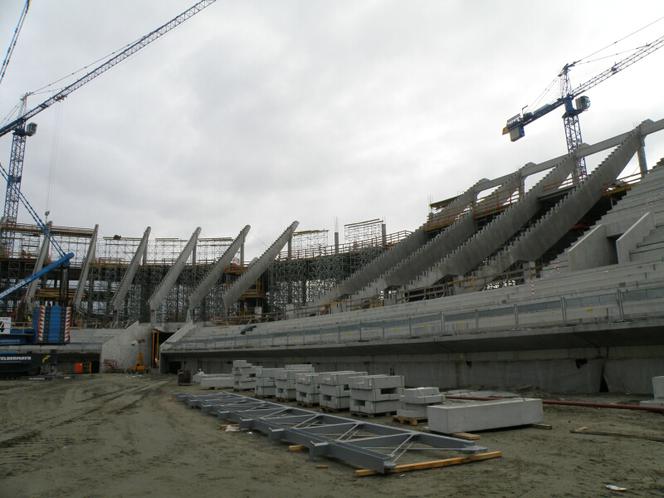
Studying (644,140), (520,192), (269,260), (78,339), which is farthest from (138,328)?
(644,140)

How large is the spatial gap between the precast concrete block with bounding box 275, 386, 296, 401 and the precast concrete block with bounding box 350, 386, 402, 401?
4.00 meters

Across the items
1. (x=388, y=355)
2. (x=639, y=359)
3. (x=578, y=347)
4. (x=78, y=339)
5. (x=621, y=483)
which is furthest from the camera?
(x=78, y=339)

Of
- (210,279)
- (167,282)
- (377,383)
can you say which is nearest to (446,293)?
(377,383)

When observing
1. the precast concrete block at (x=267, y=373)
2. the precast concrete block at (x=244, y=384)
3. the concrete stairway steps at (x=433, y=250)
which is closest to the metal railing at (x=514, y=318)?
the precast concrete block at (x=244, y=384)

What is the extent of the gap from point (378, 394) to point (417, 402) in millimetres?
1408

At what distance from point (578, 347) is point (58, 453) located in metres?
12.0

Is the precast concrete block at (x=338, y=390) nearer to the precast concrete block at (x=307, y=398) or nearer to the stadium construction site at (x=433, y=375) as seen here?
the stadium construction site at (x=433, y=375)

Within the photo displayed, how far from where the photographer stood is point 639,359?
38.0 ft

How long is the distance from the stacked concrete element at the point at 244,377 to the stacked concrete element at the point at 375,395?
8941 millimetres

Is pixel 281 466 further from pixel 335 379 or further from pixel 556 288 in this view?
pixel 556 288

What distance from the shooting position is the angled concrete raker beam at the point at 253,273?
44237mm

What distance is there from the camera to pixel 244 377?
19.3m

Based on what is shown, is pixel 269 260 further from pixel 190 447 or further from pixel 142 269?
pixel 190 447

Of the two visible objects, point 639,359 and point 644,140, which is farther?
point 644,140
